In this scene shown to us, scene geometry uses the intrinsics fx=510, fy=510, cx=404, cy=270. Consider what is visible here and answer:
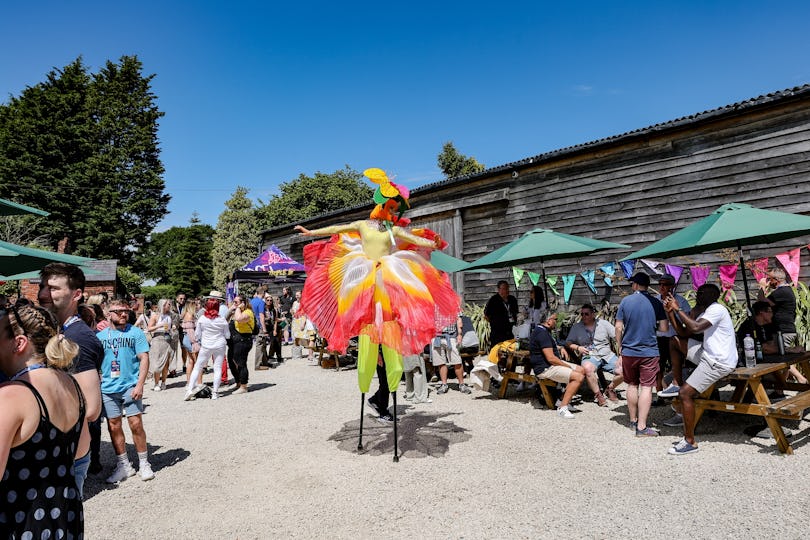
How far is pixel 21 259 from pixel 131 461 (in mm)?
2768

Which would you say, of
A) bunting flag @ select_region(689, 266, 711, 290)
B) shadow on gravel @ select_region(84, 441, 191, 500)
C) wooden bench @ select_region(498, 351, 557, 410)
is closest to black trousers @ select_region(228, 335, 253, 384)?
shadow on gravel @ select_region(84, 441, 191, 500)

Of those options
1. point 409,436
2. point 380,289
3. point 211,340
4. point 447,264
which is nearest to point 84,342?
point 380,289

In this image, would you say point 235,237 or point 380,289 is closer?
point 380,289

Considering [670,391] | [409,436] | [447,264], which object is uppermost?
[447,264]

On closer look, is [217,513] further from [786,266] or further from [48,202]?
[48,202]

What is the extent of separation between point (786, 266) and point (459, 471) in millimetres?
8218

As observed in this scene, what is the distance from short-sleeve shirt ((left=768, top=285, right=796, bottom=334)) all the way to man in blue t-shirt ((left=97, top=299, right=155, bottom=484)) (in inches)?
304

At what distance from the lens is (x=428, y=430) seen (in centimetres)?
649

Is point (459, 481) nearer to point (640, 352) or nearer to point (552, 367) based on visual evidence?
point (640, 352)

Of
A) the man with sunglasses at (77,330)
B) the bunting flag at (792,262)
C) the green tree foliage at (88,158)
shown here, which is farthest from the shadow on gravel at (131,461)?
the green tree foliage at (88,158)

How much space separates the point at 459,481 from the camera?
15.4 feet

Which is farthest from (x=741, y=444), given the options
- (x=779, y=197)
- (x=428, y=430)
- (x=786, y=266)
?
(x=779, y=197)

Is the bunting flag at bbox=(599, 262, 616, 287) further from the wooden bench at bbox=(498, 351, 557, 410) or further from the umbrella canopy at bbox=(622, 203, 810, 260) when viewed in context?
the umbrella canopy at bbox=(622, 203, 810, 260)

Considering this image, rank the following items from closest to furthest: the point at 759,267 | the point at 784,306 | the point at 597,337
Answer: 1. the point at 784,306
2. the point at 597,337
3. the point at 759,267
